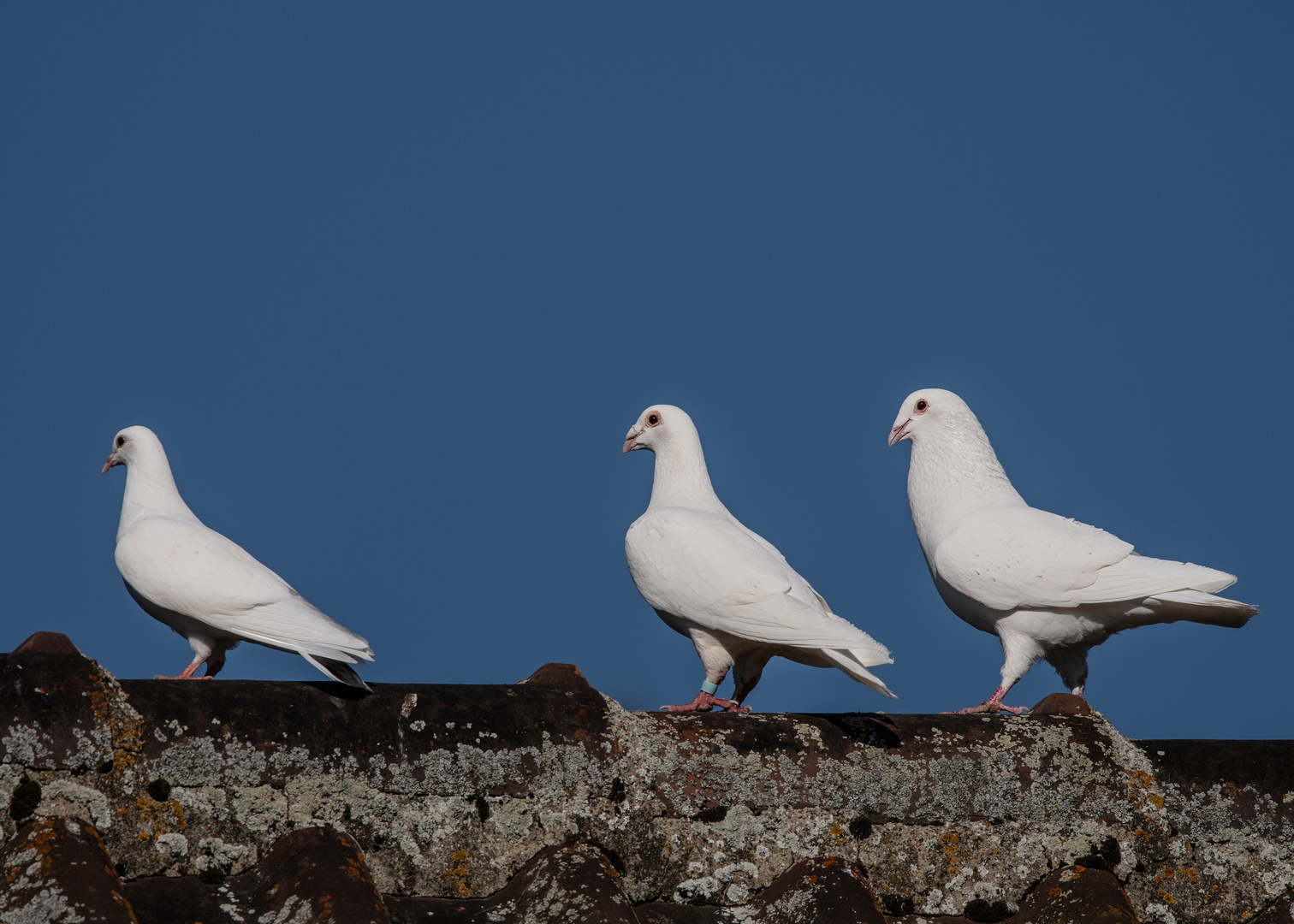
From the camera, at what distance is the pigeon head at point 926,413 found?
878cm

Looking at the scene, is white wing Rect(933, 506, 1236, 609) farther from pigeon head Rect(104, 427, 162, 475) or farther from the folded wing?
pigeon head Rect(104, 427, 162, 475)

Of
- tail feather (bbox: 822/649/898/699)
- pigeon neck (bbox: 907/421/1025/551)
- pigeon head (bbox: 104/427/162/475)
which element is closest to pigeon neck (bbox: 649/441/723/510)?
pigeon neck (bbox: 907/421/1025/551)

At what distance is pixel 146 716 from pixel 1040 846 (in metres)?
3.18

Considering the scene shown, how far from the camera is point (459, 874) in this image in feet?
13.6

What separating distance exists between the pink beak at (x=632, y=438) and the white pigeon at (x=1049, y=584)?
206cm

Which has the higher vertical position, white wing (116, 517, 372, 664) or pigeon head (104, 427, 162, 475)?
pigeon head (104, 427, 162, 475)

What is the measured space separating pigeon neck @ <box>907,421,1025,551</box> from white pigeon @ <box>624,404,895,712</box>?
1.27 meters

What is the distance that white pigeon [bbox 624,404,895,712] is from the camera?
621 cm

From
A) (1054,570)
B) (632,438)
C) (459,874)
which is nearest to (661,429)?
(632,438)

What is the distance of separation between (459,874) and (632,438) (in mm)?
4971

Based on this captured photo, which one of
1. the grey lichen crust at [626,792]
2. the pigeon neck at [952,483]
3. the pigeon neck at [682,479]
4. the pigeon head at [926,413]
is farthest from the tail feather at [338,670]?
the pigeon head at [926,413]

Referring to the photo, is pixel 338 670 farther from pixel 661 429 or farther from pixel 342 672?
pixel 661 429

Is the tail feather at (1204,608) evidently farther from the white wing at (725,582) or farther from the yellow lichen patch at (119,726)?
the yellow lichen patch at (119,726)

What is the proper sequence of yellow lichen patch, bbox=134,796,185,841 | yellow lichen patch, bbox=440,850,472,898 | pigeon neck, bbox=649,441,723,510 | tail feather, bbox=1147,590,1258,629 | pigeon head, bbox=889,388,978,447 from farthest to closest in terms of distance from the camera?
pigeon head, bbox=889,388,978,447, pigeon neck, bbox=649,441,723,510, tail feather, bbox=1147,590,1258,629, yellow lichen patch, bbox=440,850,472,898, yellow lichen patch, bbox=134,796,185,841
